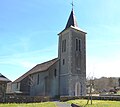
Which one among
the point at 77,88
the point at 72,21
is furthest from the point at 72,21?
the point at 77,88

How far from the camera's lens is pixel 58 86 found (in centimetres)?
4509

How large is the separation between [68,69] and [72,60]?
2172 millimetres

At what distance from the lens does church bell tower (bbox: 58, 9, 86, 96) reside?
42.6 m

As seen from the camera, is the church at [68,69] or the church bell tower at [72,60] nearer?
the church bell tower at [72,60]

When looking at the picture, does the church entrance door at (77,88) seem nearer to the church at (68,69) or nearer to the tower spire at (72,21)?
the church at (68,69)

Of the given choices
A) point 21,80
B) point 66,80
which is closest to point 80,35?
point 66,80

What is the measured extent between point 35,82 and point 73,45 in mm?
14109

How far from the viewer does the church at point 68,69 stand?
4297 cm

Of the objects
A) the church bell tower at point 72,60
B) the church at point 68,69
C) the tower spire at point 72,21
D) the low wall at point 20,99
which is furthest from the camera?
the tower spire at point 72,21

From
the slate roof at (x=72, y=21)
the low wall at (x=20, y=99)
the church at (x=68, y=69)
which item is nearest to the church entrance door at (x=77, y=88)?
the church at (x=68, y=69)

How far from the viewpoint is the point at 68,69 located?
141 feet

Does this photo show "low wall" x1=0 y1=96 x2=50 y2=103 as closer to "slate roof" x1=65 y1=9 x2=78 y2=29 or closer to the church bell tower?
the church bell tower

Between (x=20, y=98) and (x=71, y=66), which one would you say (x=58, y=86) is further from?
(x=20, y=98)

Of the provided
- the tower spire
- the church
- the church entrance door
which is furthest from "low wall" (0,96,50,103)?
the tower spire
